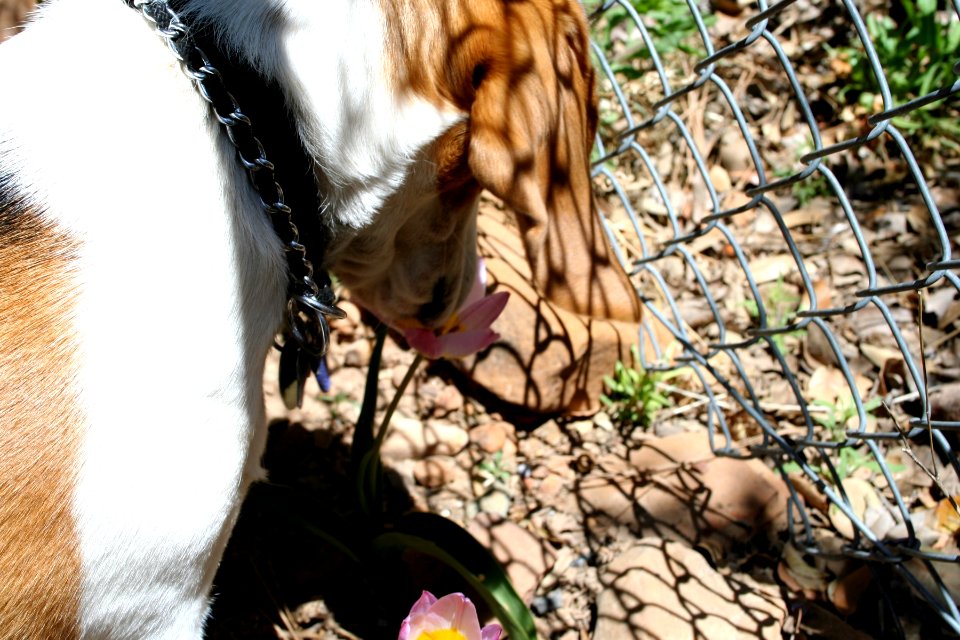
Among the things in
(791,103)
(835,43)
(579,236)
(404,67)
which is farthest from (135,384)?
(835,43)

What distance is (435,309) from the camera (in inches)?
66.7

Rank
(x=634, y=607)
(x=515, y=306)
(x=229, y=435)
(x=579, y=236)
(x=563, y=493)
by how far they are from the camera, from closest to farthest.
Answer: (x=229, y=435)
(x=579, y=236)
(x=634, y=607)
(x=563, y=493)
(x=515, y=306)

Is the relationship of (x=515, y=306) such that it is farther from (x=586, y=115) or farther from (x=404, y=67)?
(x=404, y=67)

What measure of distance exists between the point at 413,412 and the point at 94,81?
54.4 inches

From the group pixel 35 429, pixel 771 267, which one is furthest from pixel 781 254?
pixel 35 429

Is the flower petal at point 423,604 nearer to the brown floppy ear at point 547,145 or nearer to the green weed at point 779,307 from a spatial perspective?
the brown floppy ear at point 547,145

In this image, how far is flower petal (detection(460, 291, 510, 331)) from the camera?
1660mm

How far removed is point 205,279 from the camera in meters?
1.18

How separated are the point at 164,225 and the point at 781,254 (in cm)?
211

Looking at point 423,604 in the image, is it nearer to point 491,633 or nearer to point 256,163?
point 491,633

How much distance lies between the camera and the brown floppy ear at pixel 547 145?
127 cm

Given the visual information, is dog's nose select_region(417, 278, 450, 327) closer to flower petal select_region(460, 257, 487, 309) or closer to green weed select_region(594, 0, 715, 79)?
flower petal select_region(460, 257, 487, 309)

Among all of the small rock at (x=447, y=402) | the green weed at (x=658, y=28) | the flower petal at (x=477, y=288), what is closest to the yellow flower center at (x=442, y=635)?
the flower petal at (x=477, y=288)

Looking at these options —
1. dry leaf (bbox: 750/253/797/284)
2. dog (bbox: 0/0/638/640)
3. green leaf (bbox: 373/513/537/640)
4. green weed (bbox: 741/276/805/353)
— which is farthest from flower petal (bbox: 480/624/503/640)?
dry leaf (bbox: 750/253/797/284)
